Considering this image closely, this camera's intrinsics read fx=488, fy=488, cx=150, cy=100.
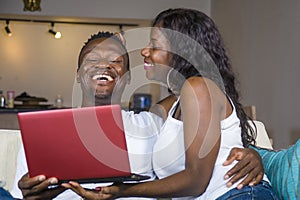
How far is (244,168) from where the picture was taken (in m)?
1.39

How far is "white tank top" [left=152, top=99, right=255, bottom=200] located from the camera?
138cm

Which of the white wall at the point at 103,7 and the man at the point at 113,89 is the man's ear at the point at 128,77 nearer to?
the man at the point at 113,89

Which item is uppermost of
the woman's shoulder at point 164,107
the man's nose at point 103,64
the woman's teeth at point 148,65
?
the woman's teeth at point 148,65

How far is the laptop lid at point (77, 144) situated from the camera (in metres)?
1.20

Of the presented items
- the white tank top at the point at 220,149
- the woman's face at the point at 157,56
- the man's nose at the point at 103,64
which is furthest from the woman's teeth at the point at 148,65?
the man's nose at the point at 103,64

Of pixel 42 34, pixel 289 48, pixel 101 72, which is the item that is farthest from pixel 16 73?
pixel 101 72

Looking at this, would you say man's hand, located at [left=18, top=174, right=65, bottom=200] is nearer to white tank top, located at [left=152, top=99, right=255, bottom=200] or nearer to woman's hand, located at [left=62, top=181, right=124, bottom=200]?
woman's hand, located at [left=62, top=181, right=124, bottom=200]

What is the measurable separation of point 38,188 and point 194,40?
2.02ft

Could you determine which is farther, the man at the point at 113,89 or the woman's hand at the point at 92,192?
the man at the point at 113,89

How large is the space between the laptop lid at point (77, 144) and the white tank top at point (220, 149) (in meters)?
0.18

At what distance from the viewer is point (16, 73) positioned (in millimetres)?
6816

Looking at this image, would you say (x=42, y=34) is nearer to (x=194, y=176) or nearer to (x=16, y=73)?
(x=16, y=73)

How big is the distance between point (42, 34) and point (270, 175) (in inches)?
223

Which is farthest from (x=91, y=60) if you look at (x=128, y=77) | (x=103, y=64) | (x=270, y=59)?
(x=270, y=59)
